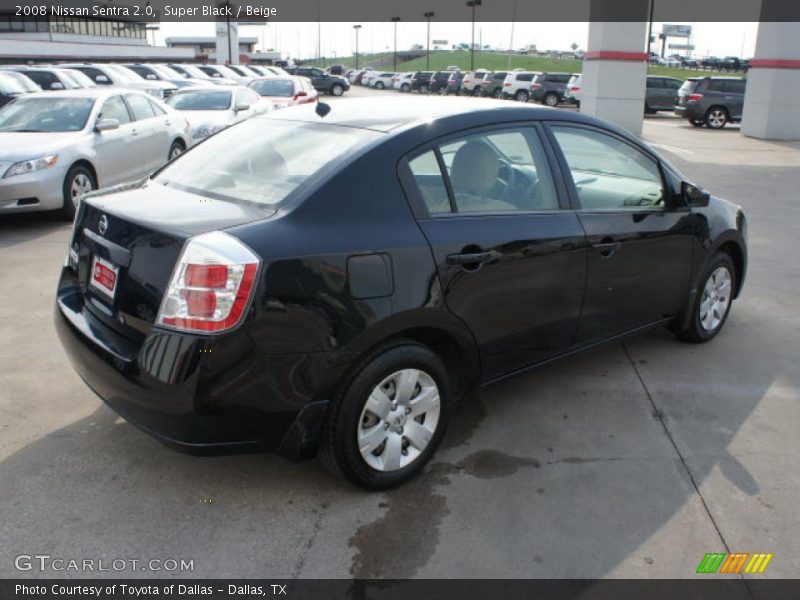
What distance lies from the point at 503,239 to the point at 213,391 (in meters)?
1.54

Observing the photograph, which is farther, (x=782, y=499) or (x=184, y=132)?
(x=184, y=132)

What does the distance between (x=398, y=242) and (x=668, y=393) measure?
2167mm

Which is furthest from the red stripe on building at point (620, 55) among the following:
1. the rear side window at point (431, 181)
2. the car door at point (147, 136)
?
the rear side window at point (431, 181)

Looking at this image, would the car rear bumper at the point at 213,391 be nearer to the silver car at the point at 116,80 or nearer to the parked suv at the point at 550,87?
the silver car at the point at 116,80

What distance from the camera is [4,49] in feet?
134

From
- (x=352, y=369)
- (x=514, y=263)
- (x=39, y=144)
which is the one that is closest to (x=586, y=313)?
(x=514, y=263)

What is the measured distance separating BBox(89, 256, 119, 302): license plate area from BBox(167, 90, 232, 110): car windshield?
1085cm

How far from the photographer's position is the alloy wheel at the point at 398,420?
312 cm

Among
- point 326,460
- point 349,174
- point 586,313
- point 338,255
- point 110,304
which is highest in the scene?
point 349,174

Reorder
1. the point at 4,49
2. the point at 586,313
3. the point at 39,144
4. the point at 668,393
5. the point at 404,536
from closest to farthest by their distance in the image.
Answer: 1. the point at 404,536
2. the point at 586,313
3. the point at 668,393
4. the point at 39,144
5. the point at 4,49

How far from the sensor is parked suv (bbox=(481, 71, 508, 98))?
129ft

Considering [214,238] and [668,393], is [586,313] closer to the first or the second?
[668,393]

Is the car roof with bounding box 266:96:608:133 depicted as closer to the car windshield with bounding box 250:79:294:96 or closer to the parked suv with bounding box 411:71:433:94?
the car windshield with bounding box 250:79:294:96

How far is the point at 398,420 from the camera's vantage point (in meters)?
3.22
